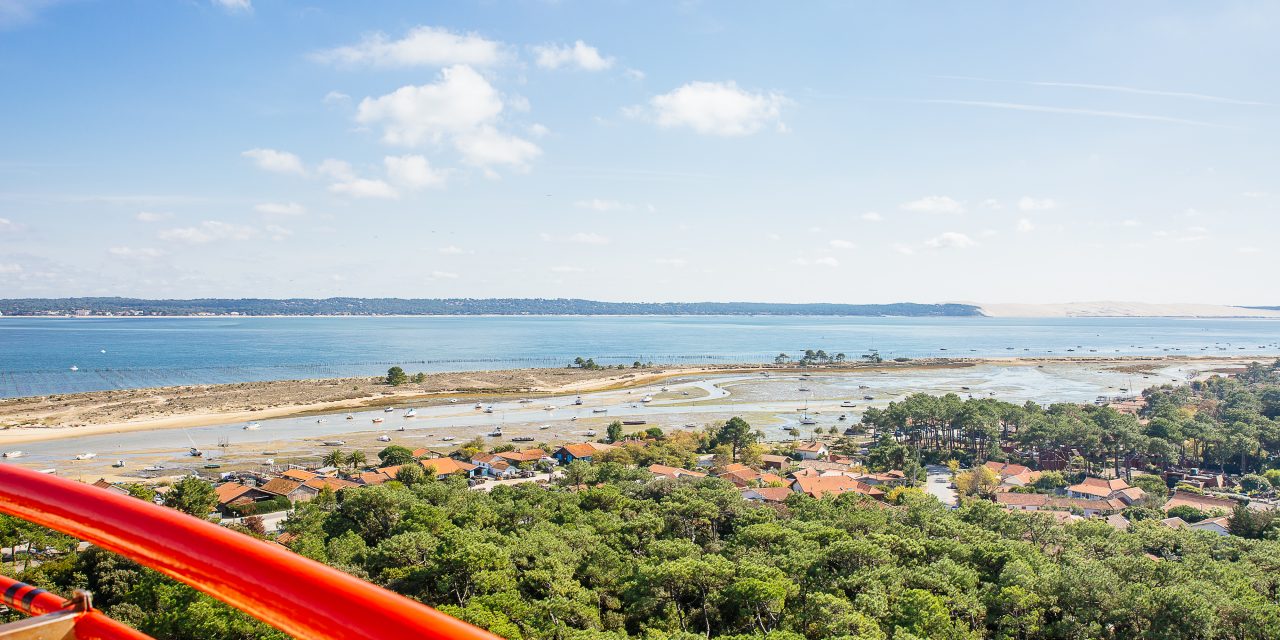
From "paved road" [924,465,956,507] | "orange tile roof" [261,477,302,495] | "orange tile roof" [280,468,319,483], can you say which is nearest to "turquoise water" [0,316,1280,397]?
"orange tile roof" [280,468,319,483]

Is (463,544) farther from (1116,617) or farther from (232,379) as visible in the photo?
(232,379)

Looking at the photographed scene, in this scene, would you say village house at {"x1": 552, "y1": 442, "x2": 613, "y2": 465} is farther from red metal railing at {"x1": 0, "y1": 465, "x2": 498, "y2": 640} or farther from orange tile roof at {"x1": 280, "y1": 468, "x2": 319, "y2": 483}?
red metal railing at {"x1": 0, "y1": 465, "x2": 498, "y2": 640}

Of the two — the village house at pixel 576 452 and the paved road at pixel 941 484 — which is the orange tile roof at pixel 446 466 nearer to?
the village house at pixel 576 452

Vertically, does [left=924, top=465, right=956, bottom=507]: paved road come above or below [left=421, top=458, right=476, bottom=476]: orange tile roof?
below

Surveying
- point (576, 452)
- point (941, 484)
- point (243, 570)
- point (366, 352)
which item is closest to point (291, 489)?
point (576, 452)

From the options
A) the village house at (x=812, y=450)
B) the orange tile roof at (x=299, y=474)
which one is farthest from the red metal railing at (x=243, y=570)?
the village house at (x=812, y=450)

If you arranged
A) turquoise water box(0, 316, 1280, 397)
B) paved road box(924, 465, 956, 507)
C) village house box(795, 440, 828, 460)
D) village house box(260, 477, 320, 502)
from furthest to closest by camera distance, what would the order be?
turquoise water box(0, 316, 1280, 397) < village house box(795, 440, 828, 460) < paved road box(924, 465, 956, 507) < village house box(260, 477, 320, 502)

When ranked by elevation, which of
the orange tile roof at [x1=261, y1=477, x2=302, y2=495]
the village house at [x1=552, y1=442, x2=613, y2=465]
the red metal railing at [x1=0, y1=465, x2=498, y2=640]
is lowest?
the village house at [x1=552, y1=442, x2=613, y2=465]

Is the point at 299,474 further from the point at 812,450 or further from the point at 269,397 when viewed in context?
the point at 269,397

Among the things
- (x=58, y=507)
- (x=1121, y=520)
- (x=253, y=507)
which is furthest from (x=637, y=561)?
(x=1121, y=520)
